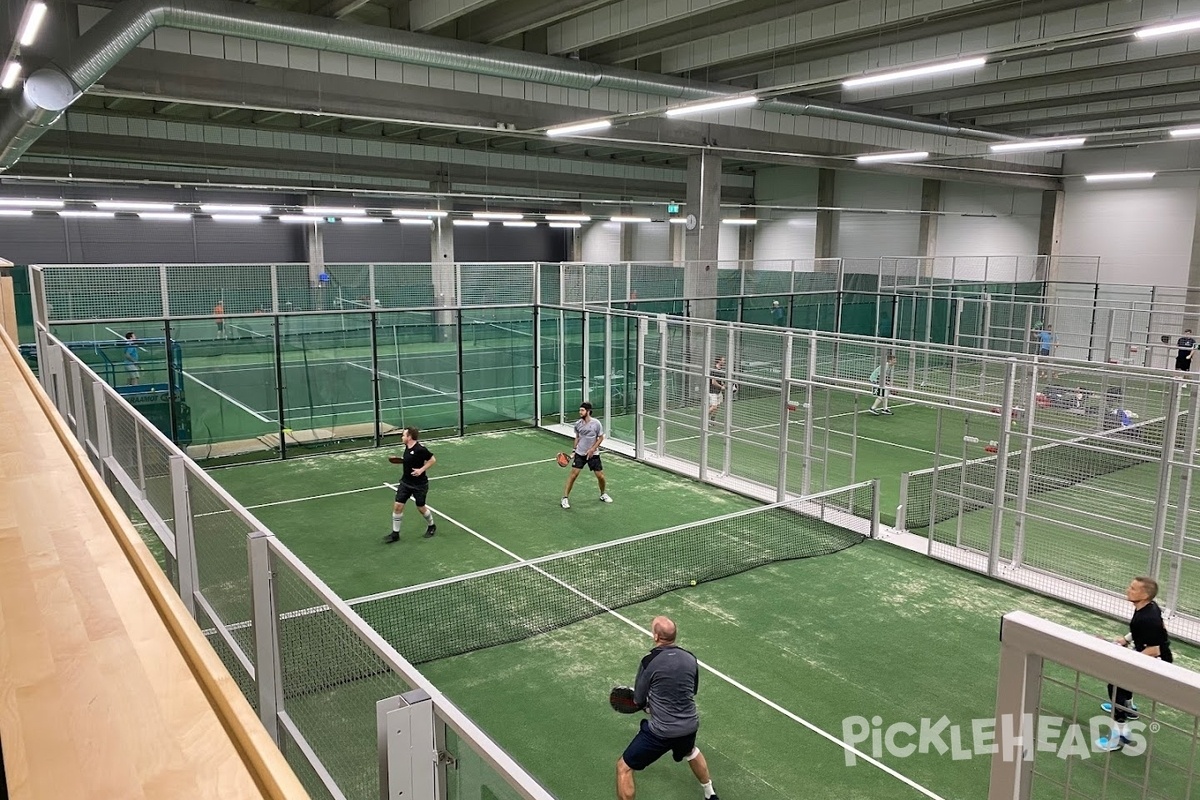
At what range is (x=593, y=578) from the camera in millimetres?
11312

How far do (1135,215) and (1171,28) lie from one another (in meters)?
24.7

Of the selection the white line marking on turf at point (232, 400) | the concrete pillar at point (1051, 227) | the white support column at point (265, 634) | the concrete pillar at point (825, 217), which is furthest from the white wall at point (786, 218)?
the white support column at point (265, 634)

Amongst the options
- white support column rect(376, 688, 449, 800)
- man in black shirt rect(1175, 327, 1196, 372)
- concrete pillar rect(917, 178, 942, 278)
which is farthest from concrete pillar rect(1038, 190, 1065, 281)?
white support column rect(376, 688, 449, 800)

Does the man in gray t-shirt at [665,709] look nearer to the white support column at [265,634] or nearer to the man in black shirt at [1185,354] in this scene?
the white support column at [265,634]

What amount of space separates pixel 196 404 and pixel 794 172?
29281 mm

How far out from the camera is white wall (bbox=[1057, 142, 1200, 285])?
29297 millimetres

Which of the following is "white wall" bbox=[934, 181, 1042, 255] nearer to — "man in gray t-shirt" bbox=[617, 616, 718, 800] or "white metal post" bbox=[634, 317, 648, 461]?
"white metal post" bbox=[634, 317, 648, 461]

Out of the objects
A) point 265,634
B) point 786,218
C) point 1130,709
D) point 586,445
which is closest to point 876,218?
point 786,218

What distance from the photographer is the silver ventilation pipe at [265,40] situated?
11.5 m

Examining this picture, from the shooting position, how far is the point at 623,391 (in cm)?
2091

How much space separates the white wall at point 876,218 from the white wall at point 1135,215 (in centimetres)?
574

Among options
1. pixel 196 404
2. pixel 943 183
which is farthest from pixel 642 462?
pixel 943 183

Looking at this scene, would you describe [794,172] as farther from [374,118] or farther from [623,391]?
[374,118]

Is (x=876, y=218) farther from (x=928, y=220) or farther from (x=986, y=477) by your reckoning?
(x=986, y=477)
